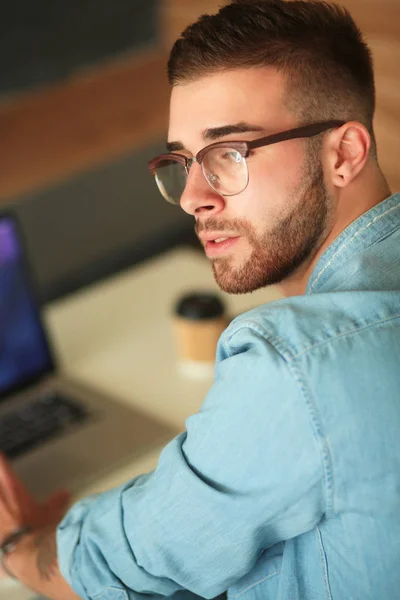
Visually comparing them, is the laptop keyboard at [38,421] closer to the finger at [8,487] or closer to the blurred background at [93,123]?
the finger at [8,487]

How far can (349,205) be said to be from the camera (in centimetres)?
97

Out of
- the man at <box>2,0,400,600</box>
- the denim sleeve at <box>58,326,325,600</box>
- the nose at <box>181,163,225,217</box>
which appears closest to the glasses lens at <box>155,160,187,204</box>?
the man at <box>2,0,400,600</box>

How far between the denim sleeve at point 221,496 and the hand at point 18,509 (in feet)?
0.70

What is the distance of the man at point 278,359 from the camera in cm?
76

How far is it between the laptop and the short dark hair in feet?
2.00

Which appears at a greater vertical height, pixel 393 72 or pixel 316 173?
pixel 393 72

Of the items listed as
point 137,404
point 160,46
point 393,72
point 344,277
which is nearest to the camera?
point 344,277

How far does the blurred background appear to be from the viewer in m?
1.89

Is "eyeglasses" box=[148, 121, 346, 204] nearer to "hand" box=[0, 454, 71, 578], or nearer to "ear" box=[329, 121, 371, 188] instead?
"ear" box=[329, 121, 371, 188]

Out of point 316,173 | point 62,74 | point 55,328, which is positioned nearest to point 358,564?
point 316,173

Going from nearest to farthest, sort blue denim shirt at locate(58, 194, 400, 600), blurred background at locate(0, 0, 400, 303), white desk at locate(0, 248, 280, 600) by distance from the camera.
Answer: blue denim shirt at locate(58, 194, 400, 600), white desk at locate(0, 248, 280, 600), blurred background at locate(0, 0, 400, 303)

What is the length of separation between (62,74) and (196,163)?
1.16m

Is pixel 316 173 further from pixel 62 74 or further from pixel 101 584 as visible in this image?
pixel 62 74

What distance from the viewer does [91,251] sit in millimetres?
2021
